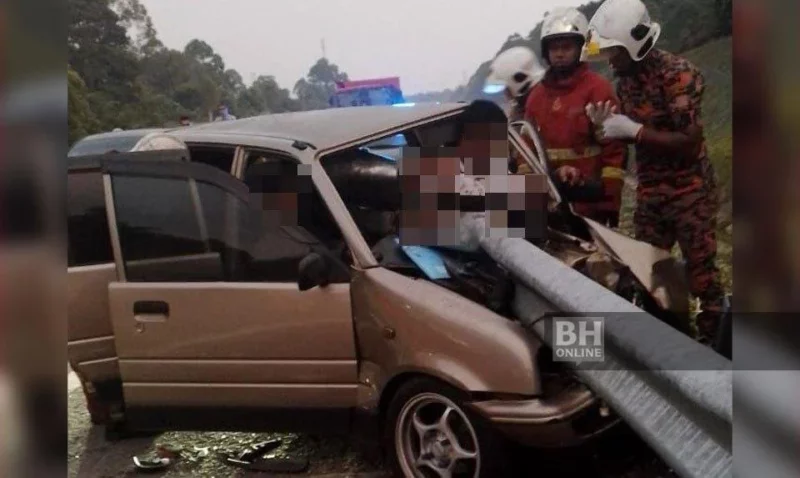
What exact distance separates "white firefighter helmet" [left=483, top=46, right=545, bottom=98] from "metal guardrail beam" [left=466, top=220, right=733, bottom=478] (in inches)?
20.3

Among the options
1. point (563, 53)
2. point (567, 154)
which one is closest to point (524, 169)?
point (567, 154)

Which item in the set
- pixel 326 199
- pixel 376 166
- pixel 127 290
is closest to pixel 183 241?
pixel 127 290

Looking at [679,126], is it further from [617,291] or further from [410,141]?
[410,141]

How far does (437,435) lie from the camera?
2.82 m

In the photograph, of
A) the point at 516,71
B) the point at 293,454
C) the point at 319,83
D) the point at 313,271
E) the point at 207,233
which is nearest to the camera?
the point at 516,71

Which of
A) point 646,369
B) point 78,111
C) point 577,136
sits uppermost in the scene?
point 78,111

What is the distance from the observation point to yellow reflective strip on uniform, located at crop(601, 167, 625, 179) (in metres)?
2.68

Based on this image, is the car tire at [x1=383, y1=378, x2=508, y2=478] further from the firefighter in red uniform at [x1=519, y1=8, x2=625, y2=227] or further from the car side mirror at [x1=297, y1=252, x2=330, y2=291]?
the firefighter in red uniform at [x1=519, y1=8, x2=625, y2=227]

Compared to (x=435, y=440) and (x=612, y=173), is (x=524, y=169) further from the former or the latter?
(x=435, y=440)

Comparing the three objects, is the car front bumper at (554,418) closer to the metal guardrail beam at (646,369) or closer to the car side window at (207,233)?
the metal guardrail beam at (646,369)

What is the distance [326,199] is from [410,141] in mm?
372

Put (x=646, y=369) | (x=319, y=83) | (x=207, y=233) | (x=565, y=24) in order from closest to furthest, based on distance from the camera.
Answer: (x=646, y=369) → (x=565, y=24) → (x=319, y=83) → (x=207, y=233)

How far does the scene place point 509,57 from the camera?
2.62 m

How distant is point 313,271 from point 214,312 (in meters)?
0.41
